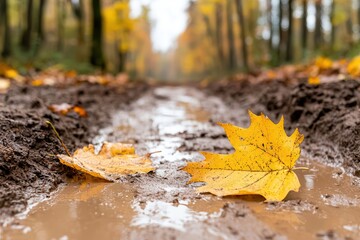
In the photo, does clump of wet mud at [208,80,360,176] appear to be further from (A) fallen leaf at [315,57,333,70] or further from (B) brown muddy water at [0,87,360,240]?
(A) fallen leaf at [315,57,333,70]

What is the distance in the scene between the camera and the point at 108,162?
6.59ft

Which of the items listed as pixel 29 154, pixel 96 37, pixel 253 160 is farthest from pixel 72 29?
pixel 253 160

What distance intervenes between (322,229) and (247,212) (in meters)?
0.28

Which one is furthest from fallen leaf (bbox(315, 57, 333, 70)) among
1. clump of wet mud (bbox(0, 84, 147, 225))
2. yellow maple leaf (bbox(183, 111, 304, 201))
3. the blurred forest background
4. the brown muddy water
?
yellow maple leaf (bbox(183, 111, 304, 201))

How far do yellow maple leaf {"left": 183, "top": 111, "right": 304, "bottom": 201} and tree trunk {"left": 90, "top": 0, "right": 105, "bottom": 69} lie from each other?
1096 centimetres

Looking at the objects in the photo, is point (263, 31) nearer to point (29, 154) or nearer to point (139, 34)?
point (139, 34)

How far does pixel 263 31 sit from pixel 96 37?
25914mm

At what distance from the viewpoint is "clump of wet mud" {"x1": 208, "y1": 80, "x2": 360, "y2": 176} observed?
2.30 m

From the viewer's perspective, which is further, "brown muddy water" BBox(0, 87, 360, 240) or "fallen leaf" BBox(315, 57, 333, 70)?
"fallen leaf" BBox(315, 57, 333, 70)

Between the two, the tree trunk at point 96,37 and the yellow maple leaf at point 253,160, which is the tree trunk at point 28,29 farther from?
the yellow maple leaf at point 253,160

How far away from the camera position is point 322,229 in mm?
1283

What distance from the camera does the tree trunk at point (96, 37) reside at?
11914 millimetres

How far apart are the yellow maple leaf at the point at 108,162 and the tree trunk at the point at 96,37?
10.4 metres

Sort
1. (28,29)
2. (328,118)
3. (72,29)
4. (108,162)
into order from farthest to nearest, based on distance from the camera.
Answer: (72,29) → (28,29) → (328,118) → (108,162)
